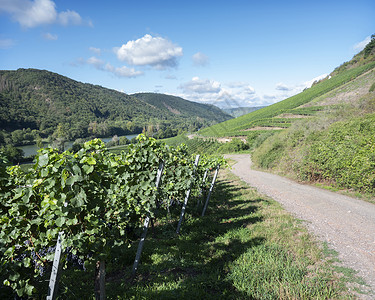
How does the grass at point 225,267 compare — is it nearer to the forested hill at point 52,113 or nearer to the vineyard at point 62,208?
the vineyard at point 62,208

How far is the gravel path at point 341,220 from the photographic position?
160 inches

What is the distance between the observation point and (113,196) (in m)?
3.26

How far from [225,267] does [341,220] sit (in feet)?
16.4

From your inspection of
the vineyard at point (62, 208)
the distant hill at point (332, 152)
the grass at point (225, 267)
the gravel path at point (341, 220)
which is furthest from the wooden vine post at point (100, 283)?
the distant hill at point (332, 152)

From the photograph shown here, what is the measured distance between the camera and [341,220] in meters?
6.25

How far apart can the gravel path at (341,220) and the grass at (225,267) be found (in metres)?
0.50

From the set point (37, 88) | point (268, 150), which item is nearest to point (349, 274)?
point (268, 150)

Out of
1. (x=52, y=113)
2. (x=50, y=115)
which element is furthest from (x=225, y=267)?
(x=52, y=113)

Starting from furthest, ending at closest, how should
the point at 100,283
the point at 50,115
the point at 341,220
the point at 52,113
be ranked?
the point at 52,113
the point at 50,115
the point at 341,220
the point at 100,283

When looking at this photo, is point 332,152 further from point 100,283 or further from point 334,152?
point 100,283

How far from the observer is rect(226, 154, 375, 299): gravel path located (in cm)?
407

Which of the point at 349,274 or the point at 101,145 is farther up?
the point at 101,145

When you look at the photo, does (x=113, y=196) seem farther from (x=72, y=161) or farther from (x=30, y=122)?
(x=30, y=122)

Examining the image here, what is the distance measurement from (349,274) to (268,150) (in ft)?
53.1
